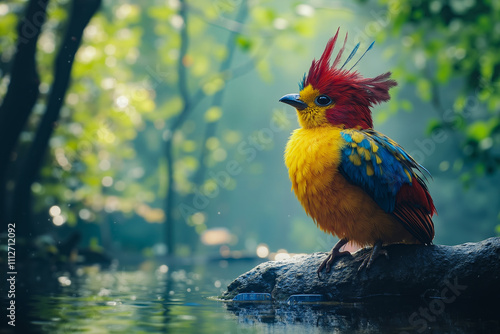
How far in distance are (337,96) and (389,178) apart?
67 centimetres

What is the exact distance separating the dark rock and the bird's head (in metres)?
0.90

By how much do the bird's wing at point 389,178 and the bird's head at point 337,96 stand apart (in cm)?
17

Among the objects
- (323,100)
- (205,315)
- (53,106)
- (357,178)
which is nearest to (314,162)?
(357,178)

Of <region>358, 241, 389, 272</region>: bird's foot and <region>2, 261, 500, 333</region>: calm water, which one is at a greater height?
<region>358, 241, 389, 272</region>: bird's foot

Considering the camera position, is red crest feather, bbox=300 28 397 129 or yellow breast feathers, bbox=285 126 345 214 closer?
yellow breast feathers, bbox=285 126 345 214

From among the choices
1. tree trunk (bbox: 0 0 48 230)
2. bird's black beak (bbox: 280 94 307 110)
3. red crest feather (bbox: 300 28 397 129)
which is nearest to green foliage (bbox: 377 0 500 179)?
red crest feather (bbox: 300 28 397 129)

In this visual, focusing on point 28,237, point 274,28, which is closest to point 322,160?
point 274,28

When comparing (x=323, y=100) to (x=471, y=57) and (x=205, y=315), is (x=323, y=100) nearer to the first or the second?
(x=205, y=315)

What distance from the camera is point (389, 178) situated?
122 inches

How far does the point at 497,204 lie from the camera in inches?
655

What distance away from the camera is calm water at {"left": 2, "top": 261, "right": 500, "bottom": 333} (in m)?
2.11

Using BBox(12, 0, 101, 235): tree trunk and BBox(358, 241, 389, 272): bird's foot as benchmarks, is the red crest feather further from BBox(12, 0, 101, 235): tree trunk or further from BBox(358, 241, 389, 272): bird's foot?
BBox(12, 0, 101, 235): tree trunk

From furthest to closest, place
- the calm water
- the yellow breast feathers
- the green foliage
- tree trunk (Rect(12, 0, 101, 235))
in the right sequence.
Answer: tree trunk (Rect(12, 0, 101, 235)), the green foliage, the yellow breast feathers, the calm water

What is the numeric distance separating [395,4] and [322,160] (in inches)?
121
